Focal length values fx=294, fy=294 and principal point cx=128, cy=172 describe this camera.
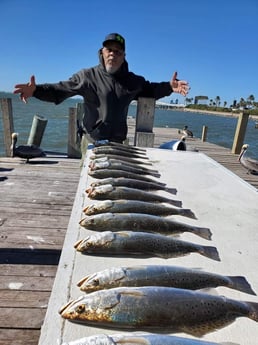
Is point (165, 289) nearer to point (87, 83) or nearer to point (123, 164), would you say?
point (123, 164)

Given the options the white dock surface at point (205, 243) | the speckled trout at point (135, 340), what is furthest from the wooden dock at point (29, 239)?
the speckled trout at point (135, 340)

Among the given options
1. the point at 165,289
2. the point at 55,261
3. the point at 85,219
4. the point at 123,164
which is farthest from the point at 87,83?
the point at 165,289

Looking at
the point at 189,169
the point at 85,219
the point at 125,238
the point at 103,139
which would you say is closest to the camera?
the point at 125,238

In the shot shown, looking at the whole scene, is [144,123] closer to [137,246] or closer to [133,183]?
[133,183]

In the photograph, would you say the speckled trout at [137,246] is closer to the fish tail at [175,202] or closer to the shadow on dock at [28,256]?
the fish tail at [175,202]

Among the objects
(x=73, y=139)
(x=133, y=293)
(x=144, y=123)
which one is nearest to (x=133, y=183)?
(x=133, y=293)

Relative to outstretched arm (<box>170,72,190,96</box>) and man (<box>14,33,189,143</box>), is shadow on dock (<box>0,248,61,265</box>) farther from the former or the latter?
outstretched arm (<box>170,72,190,96</box>)

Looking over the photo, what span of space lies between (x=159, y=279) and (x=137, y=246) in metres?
0.31

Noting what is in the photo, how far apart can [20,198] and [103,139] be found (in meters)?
1.79

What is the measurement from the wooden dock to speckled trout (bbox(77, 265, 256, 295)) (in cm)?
122

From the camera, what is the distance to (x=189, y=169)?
3.60 m

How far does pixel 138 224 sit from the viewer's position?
6.68ft

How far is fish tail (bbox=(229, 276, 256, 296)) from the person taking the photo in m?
1.54

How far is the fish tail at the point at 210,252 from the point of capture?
5.90 ft
